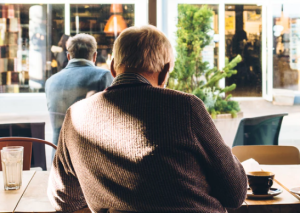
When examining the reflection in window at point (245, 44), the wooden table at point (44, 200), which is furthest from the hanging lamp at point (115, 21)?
the wooden table at point (44, 200)

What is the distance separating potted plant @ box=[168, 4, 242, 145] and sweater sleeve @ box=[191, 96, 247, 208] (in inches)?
108

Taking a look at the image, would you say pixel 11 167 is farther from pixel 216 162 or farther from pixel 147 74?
pixel 216 162

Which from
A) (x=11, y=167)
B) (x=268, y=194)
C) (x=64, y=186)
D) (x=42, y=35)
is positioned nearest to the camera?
(x=64, y=186)

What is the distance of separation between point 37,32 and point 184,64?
147 centimetres

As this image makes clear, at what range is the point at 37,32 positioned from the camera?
4.07 m

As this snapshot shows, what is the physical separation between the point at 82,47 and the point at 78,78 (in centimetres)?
26

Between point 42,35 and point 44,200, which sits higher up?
point 42,35

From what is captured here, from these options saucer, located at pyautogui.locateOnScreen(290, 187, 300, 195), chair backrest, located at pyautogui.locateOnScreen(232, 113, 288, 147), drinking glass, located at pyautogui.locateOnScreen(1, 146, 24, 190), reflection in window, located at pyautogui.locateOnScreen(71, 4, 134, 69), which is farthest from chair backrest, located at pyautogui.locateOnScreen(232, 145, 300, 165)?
reflection in window, located at pyautogui.locateOnScreen(71, 4, 134, 69)

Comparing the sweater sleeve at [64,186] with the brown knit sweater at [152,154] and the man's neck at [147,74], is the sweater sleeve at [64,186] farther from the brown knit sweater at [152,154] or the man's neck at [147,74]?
the man's neck at [147,74]

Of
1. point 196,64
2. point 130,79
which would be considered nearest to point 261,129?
point 196,64

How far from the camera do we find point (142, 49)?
4.40ft

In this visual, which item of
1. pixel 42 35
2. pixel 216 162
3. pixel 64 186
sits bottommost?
pixel 64 186

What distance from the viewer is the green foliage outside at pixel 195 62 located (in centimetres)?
406

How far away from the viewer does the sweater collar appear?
51.3 inches
